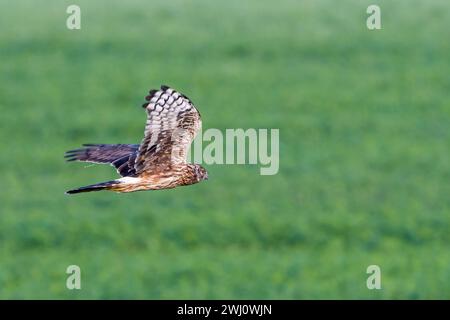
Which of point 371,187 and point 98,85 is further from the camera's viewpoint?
point 98,85

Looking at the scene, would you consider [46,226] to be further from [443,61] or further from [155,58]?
[443,61]

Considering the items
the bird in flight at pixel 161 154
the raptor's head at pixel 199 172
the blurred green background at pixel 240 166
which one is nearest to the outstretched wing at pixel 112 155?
the bird in flight at pixel 161 154

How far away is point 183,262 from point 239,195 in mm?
4625

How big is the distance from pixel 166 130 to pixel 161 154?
0.37 feet

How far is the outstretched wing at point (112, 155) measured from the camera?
305cm

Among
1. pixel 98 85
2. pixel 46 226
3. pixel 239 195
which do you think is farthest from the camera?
pixel 98 85

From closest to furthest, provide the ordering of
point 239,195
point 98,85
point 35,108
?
point 239,195 < point 35,108 < point 98,85

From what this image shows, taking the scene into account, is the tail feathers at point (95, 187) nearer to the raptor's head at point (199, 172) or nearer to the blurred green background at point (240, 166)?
the raptor's head at point (199, 172)

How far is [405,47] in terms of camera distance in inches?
1599

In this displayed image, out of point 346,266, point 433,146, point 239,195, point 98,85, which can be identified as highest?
point 98,85

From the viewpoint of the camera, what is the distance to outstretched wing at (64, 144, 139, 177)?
3046 mm

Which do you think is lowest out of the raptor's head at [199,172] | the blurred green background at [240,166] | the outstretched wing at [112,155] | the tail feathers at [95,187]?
the tail feathers at [95,187]

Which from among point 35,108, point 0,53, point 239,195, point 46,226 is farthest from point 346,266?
point 0,53

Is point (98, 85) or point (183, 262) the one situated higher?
point (98, 85)
